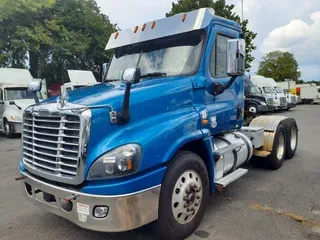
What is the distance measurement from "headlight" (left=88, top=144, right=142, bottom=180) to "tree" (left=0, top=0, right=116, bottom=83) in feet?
66.2

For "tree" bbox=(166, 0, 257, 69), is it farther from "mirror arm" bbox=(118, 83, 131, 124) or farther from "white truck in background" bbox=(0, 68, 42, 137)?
"mirror arm" bbox=(118, 83, 131, 124)

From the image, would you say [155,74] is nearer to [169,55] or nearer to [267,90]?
[169,55]

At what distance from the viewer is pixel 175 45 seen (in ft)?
13.6

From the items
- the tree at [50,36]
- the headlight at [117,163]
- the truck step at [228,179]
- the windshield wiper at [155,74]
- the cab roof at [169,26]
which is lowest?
the truck step at [228,179]

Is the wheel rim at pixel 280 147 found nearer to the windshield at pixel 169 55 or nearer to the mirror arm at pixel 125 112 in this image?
the windshield at pixel 169 55

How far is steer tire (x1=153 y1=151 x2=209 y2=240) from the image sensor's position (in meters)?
3.10

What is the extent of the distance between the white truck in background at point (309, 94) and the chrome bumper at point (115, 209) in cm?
3314

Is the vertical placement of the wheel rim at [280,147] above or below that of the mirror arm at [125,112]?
below

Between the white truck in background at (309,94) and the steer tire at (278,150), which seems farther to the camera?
the white truck in background at (309,94)

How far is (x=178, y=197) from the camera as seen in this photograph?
325 cm

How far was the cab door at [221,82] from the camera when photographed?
4094mm

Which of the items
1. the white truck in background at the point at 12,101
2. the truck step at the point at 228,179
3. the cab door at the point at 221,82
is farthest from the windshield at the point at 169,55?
the white truck in background at the point at 12,101

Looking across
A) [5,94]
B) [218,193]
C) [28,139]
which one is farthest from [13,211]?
[5,94]

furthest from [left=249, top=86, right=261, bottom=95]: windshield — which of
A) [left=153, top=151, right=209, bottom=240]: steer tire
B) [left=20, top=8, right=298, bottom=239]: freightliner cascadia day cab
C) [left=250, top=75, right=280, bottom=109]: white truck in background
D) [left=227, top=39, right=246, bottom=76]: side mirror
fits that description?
[left=153, top=151, right=209, bottom=240]: steer tire
